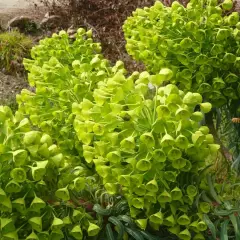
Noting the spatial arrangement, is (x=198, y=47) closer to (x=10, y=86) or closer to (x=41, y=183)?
(x=41, y=183)

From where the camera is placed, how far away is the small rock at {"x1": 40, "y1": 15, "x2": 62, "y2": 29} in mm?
6219

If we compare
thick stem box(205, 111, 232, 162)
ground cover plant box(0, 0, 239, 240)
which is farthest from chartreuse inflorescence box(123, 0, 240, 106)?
ground cover plant box(0, 0, 239, 240)

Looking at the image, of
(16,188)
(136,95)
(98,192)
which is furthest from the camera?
(98,192)

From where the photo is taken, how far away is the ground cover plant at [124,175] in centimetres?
133

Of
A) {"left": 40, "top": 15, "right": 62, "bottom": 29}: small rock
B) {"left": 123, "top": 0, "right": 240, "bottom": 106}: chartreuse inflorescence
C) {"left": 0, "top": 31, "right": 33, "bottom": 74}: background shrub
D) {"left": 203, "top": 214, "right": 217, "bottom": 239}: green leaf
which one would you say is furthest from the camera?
{"left": 40, "top": 15, "right": 62, "bottom": 29}: small rock

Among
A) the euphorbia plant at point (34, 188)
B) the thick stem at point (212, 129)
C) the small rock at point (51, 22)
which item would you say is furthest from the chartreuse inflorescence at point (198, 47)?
the small rock at point (51, 22)

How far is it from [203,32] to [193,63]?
13 cm

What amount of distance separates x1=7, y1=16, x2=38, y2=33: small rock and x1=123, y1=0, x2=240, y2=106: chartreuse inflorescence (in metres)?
4.59

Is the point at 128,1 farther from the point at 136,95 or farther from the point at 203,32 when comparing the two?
the point at 136,95

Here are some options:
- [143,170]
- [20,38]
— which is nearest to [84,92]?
[143,170]

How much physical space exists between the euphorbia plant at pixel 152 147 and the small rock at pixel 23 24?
17.2 ft

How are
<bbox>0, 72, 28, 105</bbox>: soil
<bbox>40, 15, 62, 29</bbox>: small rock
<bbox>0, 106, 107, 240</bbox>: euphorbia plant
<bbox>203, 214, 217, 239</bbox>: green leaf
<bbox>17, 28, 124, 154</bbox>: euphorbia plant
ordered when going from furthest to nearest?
<bbox>40, 15, 62, 29</bbox>: small rock, <bbox>0, 72, 28, 105</bbox>: soil, <bbox>17, 28, 124, 154</bbox>: euphorbia plant, <bbox>203, 214, 217, 239</bbox>: green leaf, <bbox>0, 106, 107, 240</bbox>: euphorbia plant

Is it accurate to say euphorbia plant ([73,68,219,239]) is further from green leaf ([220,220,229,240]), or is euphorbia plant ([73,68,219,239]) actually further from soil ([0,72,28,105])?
soil ([0,72,28,105])

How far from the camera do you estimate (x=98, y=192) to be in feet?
5.27
